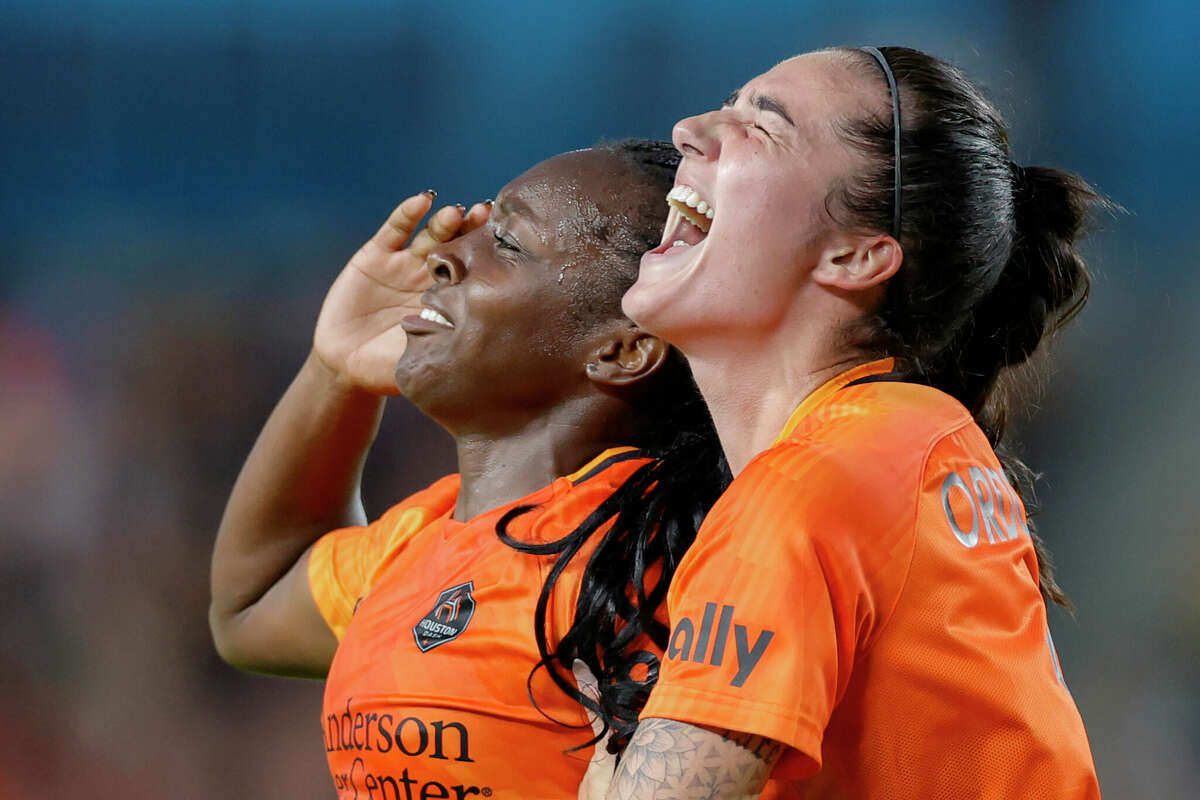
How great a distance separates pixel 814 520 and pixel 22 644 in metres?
3.43

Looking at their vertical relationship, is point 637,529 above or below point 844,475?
below

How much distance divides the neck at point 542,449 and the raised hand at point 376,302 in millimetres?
445

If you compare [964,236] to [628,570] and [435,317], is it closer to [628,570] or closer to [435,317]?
[628,570]

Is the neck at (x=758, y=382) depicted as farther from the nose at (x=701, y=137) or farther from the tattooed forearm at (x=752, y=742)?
the tattooed forearm at (x=752, y=742)

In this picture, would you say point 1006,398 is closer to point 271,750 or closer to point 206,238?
point 271,750

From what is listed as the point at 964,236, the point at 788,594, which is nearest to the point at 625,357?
the point at 964,236

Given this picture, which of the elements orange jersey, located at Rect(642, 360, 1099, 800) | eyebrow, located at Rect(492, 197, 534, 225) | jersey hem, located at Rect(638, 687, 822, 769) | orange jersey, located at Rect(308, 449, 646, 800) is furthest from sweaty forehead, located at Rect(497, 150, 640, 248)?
jersey hem, located at Rect(638, 687, 822, 769)

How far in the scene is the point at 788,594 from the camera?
1236 mm

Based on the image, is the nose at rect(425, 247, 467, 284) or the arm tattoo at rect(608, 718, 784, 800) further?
the nose at rect(425, 247, 467, 284)

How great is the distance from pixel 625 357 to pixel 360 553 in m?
0.68

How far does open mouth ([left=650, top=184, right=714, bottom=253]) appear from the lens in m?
1.74

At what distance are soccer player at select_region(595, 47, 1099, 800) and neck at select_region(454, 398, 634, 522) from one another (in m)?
0.40

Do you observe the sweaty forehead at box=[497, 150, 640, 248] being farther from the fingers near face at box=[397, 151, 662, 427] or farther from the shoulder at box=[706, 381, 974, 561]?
the shoulder at box=[706, 381, 974, 561]

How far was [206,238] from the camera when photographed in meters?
4.44
